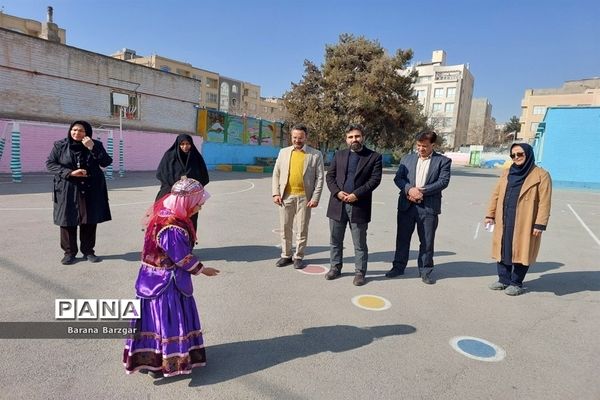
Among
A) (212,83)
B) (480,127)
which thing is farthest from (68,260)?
(480,127)

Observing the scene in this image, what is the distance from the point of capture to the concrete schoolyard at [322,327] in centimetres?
245

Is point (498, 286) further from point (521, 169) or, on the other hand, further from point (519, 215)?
point (521, 169)

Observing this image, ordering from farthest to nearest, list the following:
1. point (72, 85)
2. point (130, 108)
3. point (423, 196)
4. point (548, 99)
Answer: point (548, 99)
point (130, 108)
point (72, 85)
point (423, 196)

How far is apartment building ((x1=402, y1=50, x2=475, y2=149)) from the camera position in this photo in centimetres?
8100

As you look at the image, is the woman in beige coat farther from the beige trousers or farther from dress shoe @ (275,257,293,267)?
dress shoe @ (275,257,293,267)

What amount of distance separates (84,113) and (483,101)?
105484mm

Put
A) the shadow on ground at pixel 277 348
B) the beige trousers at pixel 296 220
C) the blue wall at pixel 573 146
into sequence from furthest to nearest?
the blue wall at pixel 573 146, the beige trousers at pixel 296 220, the shadow on ground at pixel 277 348

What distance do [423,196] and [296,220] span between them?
1.63 meters

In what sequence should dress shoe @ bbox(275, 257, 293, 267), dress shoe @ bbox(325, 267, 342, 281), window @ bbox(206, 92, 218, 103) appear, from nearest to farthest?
1. dress shoe @ bbox(325, 267, 342, 281)
2. dress shoe @ bbox(275, 257, 293, 267)
3. window @ bbox(206, 92, 218, 103)

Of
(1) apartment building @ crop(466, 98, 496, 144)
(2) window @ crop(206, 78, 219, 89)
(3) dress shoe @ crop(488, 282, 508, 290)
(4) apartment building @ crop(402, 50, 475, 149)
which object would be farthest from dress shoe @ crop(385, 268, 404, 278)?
(1) apartment building @ crop(466, 98, 496, 144)

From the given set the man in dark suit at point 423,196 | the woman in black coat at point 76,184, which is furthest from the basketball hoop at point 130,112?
the man in dark suit at point 423,196

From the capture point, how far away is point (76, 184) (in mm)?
4457

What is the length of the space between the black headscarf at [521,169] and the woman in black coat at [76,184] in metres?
4.91

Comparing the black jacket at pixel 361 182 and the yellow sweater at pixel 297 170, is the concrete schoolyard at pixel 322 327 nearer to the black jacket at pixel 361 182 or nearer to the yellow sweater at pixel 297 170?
the black jacket at pixel 361 182
